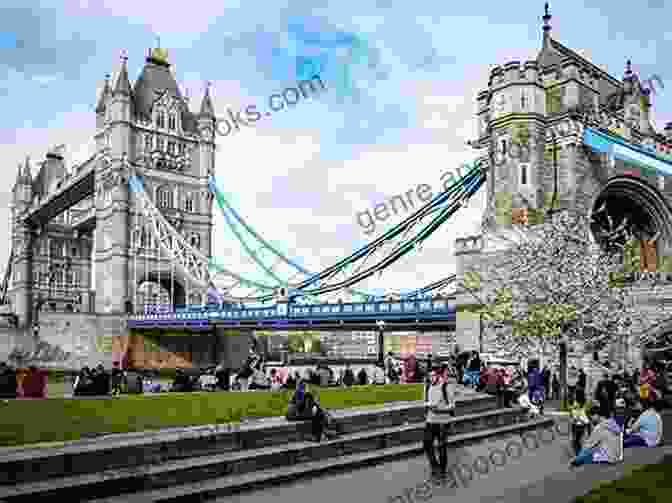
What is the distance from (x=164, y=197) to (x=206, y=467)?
199 ft

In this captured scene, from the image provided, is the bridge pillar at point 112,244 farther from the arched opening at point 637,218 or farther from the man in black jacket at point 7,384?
the man in black jacket at point 7,384

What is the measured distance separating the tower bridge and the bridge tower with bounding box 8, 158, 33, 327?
0.63 ft

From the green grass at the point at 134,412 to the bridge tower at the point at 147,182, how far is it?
4897 centimetres

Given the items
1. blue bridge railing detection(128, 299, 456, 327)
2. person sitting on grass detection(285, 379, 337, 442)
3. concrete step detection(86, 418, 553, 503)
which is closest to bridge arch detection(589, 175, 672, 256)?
blue bridge railing detection(128, 299, 456, 327)

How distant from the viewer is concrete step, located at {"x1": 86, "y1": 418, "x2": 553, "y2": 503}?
7336mm

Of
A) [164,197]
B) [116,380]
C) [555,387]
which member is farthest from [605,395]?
[164,197]

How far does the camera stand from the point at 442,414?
9.20m

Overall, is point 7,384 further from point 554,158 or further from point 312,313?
point 312,313

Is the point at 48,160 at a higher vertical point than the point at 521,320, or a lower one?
higher

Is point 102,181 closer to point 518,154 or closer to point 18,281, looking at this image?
point 18,281

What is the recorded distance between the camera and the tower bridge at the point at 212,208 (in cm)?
2853

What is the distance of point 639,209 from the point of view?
33906 millimetres

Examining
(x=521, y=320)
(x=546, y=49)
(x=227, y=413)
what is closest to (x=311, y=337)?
(x=546, y=49)

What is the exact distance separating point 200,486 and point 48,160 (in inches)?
3323
